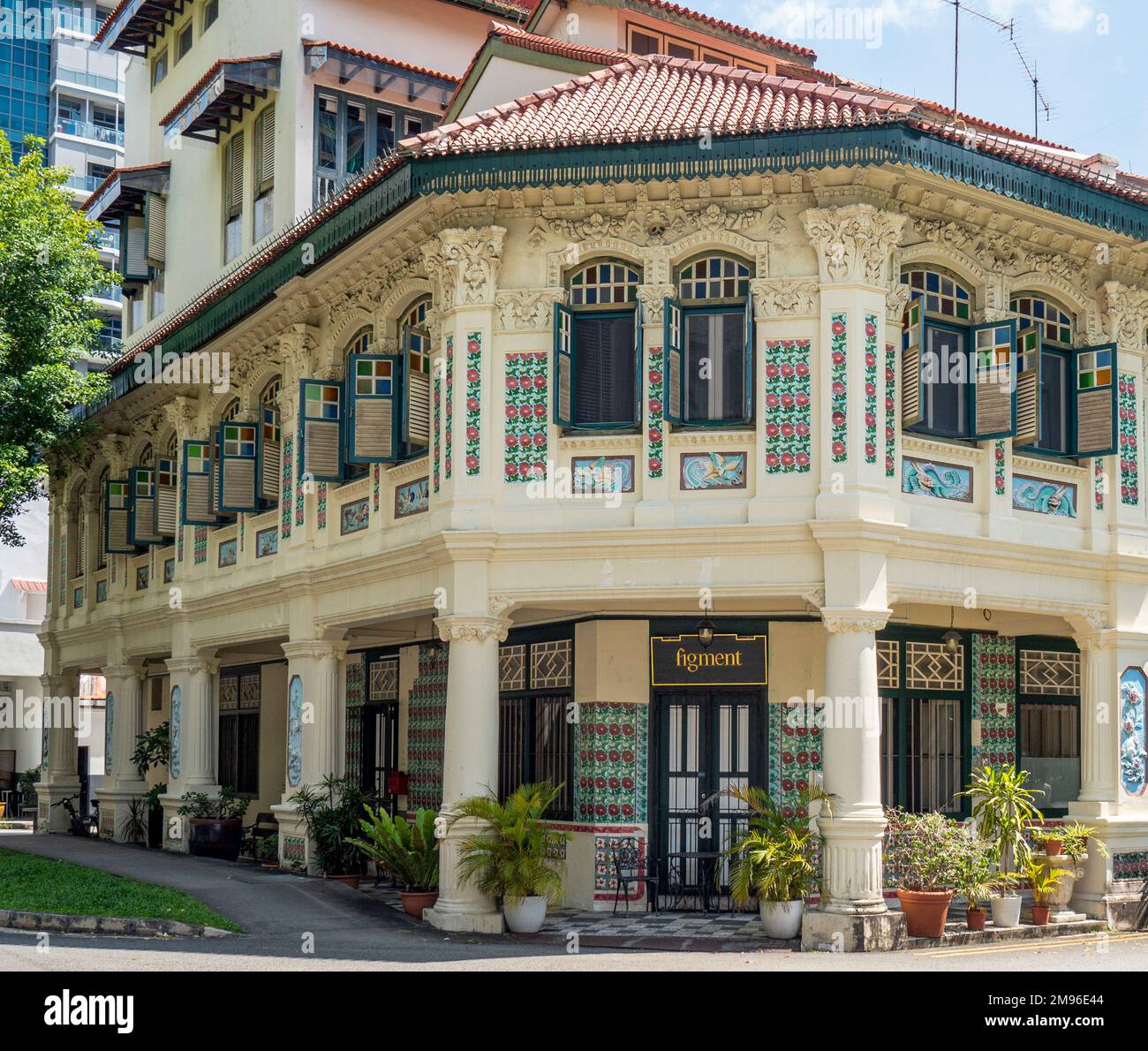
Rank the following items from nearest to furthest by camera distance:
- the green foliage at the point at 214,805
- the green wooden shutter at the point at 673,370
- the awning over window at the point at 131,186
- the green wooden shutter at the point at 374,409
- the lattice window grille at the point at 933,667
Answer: the green wooden shutter at the point at 673,370 → the green wooden shutter at the point at 374,409 → the lattice window grille at the point at 933,667 → the green foliage at the point at 214,805 → the awning over window at the point at 131,186

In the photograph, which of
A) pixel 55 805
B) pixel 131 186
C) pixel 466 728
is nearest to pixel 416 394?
pixel 466 728

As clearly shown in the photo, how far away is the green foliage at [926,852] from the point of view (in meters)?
15.9

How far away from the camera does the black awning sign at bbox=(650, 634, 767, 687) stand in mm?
18328

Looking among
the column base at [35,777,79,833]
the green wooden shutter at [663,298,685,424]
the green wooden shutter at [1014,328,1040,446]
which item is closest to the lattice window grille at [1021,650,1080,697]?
the green wooden shutter at [1014,328,1040,446]

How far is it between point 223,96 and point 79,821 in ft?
44.4

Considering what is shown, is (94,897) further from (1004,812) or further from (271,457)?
(1004,812)

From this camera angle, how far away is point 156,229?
30719mm

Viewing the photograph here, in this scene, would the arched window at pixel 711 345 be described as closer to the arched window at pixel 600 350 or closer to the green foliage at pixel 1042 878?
the arched window at pixel 600 350

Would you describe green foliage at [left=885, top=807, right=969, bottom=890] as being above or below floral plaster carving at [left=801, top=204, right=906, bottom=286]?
below

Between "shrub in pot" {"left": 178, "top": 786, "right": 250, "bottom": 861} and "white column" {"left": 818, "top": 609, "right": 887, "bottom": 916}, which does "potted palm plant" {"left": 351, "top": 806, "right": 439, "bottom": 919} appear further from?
"shrub in pot" {"left": 178, "top": 786, "right": 250, "bottom": 861}

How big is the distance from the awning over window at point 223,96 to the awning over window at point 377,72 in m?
0.82

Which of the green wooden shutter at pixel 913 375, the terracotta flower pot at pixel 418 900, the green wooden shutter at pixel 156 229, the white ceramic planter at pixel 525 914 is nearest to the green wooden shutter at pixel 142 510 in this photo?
the green wooden shutter at pixel 156 229

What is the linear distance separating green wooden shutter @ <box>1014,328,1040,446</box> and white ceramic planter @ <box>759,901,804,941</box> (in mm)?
5779

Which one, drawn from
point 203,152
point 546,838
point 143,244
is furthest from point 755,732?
point 143,244
